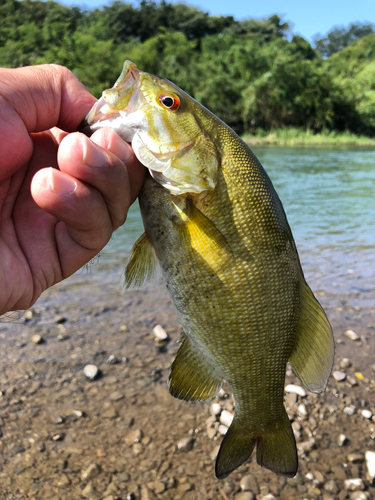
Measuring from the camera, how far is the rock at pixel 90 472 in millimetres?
2918

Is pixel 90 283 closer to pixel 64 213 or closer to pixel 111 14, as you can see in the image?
pixel 64 213

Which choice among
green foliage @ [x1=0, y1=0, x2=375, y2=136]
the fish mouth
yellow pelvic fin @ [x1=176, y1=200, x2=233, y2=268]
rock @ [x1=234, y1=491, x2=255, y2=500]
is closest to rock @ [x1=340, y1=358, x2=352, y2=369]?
rock @ [x1=234, y1=491, x2=255, y2=500]

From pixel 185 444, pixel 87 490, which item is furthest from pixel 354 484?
pixel 87 490

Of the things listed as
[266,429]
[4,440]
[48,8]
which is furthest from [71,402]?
[48,8]

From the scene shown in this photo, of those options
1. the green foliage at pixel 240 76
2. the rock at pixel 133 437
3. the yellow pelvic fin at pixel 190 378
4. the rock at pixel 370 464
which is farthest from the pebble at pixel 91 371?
the green foliage at pixel 240 76

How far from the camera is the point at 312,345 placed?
2086mm

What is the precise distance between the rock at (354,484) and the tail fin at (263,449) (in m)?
1.13

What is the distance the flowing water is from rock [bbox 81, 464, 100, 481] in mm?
4410

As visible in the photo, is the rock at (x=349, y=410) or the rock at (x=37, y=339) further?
the rock at (x=37, y=339)

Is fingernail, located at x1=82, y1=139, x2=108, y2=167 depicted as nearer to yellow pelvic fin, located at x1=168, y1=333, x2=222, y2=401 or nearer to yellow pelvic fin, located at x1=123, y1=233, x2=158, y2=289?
yellow pelvic fin, located at x1=123, y1=233, x2=158, y2=289

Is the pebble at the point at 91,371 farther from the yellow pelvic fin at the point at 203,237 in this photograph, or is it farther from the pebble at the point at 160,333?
the yellow pelvic fin at the point at 203,237

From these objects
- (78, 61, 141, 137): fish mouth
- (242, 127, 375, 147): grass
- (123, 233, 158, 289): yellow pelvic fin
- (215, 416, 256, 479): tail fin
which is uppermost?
(78, 61, 141, 137): fish mouth

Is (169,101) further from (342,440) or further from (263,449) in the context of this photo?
(342,440)

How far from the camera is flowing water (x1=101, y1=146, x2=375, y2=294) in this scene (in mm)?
6770
